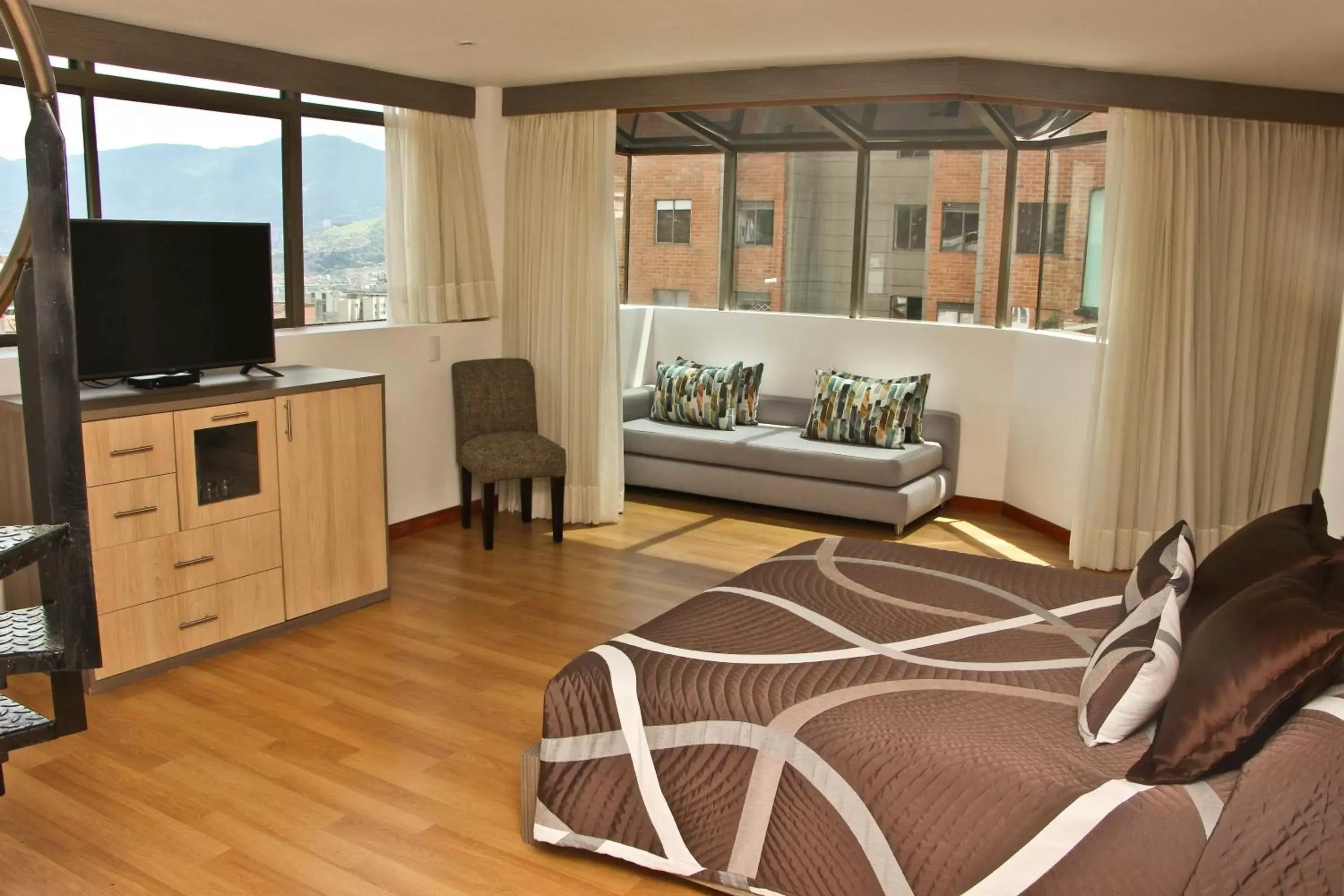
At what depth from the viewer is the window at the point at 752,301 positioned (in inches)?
306

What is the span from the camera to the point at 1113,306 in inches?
211

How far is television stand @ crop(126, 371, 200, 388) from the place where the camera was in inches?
167

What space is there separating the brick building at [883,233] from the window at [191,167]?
3146 mm

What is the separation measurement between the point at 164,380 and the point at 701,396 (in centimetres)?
343

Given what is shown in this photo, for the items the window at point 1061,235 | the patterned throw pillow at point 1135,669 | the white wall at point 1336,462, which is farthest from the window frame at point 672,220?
the patterned throw pillow at point 1135,669

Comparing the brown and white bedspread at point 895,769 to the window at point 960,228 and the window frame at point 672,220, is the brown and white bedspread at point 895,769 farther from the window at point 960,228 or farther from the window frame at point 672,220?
the window frame at point 672,220

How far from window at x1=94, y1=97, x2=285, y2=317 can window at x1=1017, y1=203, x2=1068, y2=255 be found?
4209mm

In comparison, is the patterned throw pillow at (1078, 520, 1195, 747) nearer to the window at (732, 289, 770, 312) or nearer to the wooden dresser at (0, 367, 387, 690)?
the wooden dresser at (0, 367, 387, 690)

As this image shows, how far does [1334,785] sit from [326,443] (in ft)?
12.2

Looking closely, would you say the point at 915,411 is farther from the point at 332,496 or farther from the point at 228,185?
the point at 228,185

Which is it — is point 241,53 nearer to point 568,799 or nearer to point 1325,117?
point 568,799

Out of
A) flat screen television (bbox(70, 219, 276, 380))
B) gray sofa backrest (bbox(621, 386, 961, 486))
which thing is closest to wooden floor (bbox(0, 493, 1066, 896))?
flat screen television (bbox(70, 219, 276, 380))

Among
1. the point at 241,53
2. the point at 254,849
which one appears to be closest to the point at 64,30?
the point at 241,53

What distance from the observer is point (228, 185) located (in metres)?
5.16
